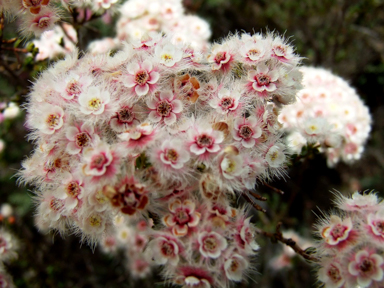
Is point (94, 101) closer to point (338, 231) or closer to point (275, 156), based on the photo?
point (275, 156)

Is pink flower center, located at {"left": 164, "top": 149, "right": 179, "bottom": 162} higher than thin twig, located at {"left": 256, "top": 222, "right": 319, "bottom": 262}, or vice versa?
pink flower center, located at {"left": 164, "top": 149, "right": 179, "bottom": 162}

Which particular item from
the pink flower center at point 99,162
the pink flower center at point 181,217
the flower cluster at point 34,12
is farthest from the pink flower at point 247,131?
the flower cluster at point 34,12

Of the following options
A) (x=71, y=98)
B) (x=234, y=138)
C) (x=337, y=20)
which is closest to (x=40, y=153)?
(x=71, y=98)

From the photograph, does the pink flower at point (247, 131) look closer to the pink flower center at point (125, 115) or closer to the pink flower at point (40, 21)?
the pink flower center at point (125, 115)

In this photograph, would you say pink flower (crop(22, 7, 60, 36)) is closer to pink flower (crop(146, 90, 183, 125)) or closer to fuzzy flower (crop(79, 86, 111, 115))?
fuzzy flower (crop(79, 86, 111, 115))

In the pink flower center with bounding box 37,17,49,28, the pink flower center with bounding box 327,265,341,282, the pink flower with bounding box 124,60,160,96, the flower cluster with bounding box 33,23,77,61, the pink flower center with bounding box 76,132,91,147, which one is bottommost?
the pink flower center with bounding box 327,265,341,282

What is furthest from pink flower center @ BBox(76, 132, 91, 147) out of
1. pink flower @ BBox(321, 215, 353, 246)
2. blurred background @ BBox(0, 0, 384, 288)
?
blurred background @ BBox(0, 0, 384, 288)

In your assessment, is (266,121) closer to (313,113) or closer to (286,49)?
(286,49)
